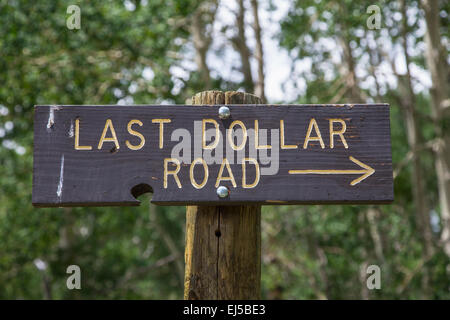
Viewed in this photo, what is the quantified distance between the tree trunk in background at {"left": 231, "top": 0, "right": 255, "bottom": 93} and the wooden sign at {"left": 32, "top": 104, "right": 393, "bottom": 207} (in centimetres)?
876

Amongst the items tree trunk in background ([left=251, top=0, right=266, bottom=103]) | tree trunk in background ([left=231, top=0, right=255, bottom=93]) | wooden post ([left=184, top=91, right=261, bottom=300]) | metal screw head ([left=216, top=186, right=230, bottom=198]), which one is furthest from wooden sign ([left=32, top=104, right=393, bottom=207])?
tree trunk in background ([left=231, top=0, right=255, bottom=93])

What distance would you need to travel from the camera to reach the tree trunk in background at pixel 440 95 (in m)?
8.55

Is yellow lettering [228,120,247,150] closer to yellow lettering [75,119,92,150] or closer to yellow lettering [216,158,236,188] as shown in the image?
yellow lettering [216,158,236,188]

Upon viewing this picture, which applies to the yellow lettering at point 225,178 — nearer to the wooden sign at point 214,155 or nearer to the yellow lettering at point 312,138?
the wooden sign at point 214,155

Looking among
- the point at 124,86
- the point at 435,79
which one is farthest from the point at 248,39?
the point at 435,79

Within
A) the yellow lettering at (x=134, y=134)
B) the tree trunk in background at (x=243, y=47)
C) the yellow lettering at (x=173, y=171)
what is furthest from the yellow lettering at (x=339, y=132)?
the tree trunk in background at (x=243, y=47)

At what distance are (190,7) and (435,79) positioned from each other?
12.1ft

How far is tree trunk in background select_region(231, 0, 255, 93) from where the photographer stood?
1102 centimetres

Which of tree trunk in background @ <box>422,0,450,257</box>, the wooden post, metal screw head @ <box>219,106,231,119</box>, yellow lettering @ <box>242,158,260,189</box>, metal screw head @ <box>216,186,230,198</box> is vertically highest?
tree trunk in background @ <box>422,0,450,257</box>

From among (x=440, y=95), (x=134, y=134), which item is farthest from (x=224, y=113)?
(x=440, y=95)

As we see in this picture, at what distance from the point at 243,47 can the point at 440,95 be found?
3.97 metres

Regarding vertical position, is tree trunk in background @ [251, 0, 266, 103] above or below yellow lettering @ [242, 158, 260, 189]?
above

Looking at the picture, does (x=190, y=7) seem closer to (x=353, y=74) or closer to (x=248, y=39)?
(x=353, y=74)

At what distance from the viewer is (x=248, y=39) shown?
12.2 m
